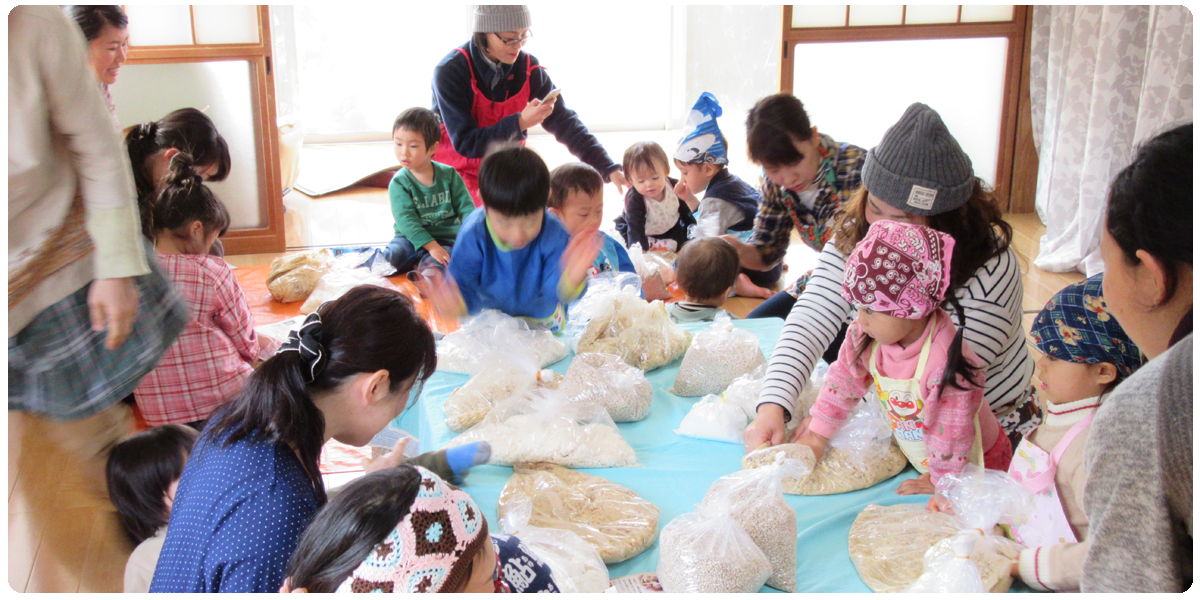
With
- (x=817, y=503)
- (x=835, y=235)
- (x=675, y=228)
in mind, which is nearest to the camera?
(x=817, y=503)

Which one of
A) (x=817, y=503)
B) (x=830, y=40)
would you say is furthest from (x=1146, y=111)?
(x=817, y=503)

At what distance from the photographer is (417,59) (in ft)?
19.6

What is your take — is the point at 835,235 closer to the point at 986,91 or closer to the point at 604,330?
the point at 604,330

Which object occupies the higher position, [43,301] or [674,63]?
[674,63]

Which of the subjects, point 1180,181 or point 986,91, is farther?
point 986,91

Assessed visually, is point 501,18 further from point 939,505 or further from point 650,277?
point 939,505

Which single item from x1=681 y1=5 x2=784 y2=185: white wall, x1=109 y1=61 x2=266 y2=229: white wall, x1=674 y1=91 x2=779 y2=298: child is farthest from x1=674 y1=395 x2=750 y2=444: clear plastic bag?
x1=681 y1=5 x2=784 y2=185: white wall

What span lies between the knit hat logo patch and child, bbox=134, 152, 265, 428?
162 centimetres

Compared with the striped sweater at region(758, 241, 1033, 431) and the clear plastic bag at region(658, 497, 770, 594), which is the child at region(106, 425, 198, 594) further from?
the striped sweater at region(758, 241, 1033, 431)

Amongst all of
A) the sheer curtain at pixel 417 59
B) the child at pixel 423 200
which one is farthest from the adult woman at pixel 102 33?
the sheer curtain at pixel 417 59

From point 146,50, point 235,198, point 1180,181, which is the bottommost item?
point 235,198

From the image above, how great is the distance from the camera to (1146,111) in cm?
319

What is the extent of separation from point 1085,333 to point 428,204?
2.63 m

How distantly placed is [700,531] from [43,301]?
103 cm
